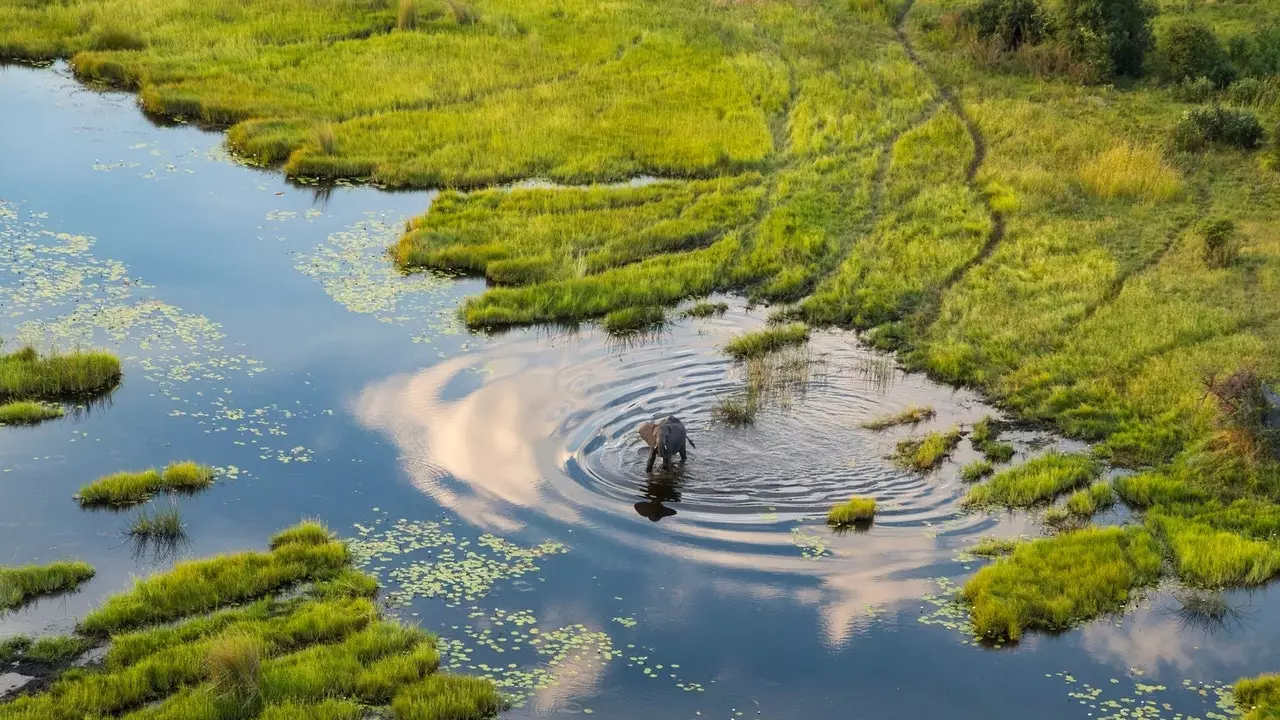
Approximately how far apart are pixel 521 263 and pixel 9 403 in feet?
29.2

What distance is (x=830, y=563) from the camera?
15406mm

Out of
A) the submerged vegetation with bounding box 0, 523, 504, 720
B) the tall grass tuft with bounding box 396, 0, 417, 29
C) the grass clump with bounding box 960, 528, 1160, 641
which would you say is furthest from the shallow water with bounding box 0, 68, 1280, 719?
the tall grass tuft with bounding box 396, 0, 417, 29

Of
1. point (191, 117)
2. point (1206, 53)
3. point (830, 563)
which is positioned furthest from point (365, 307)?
point (1206, 53)

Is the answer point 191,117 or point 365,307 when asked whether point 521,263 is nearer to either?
point 365,307

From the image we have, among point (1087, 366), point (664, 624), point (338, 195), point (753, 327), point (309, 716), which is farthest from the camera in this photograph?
point (338, 195)

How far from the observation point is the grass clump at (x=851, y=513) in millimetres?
16141

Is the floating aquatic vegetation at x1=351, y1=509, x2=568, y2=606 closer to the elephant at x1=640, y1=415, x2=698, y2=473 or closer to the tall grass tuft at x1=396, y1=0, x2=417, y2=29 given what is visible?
the elephant at x1=640, y1=415, x2=698, y2=473

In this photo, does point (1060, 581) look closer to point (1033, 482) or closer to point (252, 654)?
point (1033, 482)

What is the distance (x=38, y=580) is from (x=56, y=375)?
5.77 meters

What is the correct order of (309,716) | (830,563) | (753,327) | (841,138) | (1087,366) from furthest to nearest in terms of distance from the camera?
(841,138) → (753,327) → (1087,366) → (830,563) → (309,716)

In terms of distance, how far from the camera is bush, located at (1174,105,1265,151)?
29609mm

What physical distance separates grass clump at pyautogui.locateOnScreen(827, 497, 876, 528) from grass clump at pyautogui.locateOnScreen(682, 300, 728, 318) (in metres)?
7.18

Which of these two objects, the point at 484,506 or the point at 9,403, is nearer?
the point at 484,506

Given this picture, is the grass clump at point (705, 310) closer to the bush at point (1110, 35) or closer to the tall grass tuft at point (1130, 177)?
the tall grass tuft at point (1130, 177)
